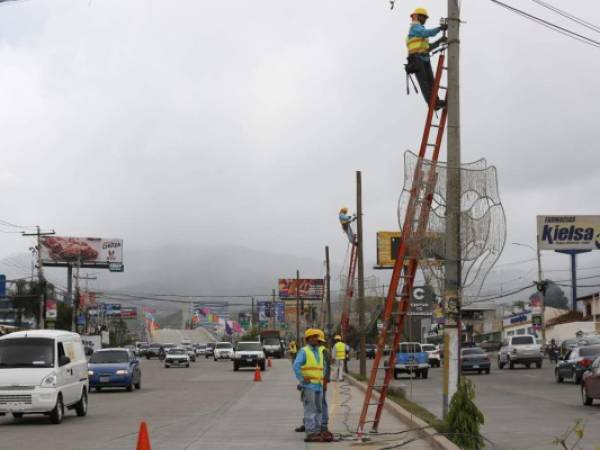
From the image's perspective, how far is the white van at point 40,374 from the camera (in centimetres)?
1980

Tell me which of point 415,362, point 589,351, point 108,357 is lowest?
point 415,362

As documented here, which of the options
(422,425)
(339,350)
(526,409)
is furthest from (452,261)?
(339,350)

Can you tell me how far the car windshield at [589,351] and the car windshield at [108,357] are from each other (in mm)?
16823

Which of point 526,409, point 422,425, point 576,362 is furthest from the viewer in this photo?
point 576,362

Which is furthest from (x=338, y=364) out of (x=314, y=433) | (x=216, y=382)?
(x=314, y=433)

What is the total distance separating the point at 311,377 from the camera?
625 inches

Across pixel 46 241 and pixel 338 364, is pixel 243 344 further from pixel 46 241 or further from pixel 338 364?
pixel 46 241

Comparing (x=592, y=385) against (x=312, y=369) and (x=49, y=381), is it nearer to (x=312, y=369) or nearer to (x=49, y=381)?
(x=312, y=369)

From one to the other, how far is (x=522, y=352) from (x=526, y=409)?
102ft

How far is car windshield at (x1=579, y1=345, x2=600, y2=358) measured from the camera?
35553 mm

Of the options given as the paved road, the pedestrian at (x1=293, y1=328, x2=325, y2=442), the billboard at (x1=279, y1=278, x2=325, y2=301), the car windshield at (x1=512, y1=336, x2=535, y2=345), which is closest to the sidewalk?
the pedestrian at (x1=293, y1=328, x2=325, y2=442)

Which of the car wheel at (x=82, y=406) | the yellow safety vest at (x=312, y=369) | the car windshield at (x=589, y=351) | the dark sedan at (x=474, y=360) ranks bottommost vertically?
the dark sedan at (x=474, y=360)

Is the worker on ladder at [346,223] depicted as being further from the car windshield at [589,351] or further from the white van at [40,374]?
the white van at [40,374]

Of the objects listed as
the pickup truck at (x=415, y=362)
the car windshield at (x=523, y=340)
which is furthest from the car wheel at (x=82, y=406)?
the car windshield at (x=523, y=340)
